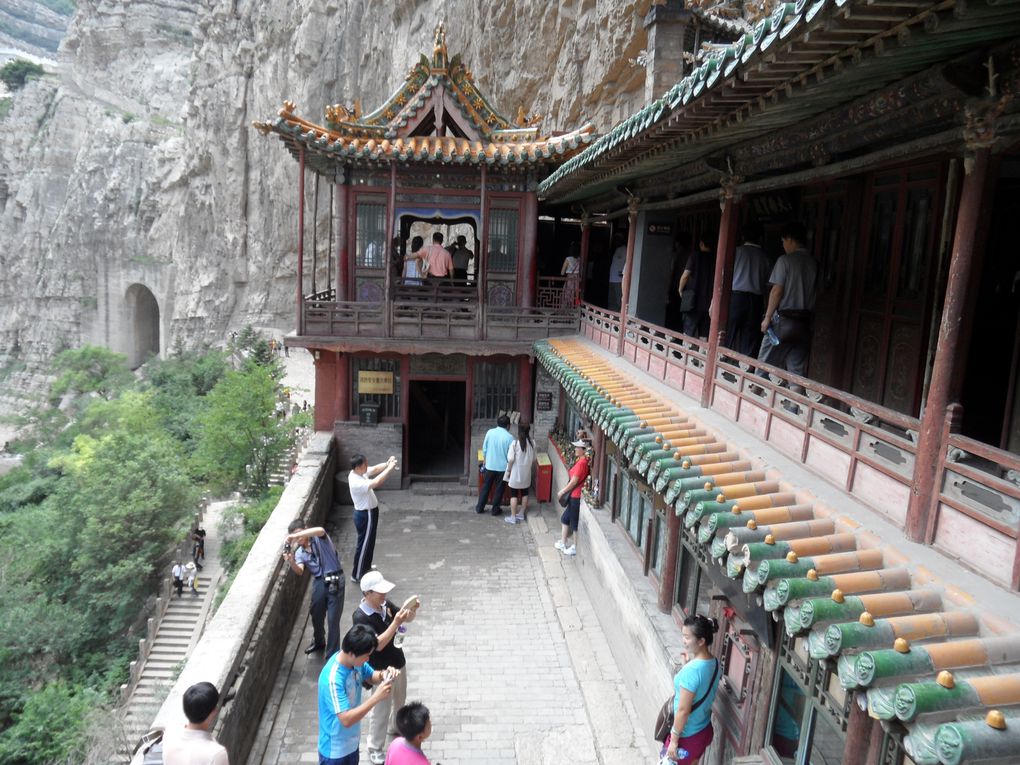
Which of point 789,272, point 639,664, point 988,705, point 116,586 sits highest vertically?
point 789,272

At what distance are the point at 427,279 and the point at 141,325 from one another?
43109 millimetres

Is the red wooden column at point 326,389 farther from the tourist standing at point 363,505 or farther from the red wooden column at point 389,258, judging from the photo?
the tourist standing at point 363,505

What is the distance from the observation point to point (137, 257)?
4622 centimetres

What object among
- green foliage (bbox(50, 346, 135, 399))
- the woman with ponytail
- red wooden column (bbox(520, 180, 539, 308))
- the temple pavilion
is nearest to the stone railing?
the woman with ponytail

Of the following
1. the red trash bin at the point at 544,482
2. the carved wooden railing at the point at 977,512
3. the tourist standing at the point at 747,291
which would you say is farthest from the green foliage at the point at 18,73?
the carved wooden railing at the point at 977,512

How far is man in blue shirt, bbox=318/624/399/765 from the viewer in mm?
4699

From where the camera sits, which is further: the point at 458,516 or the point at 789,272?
the point at 458,516

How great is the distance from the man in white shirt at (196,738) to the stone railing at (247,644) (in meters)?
0.26

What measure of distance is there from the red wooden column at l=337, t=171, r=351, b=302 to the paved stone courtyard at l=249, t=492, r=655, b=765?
4859mm

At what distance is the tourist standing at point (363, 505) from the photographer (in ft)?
27.7

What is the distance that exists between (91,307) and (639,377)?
162 feet

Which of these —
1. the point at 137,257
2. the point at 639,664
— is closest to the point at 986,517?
the point at 639,664

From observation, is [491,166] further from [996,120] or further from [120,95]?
[120,95]

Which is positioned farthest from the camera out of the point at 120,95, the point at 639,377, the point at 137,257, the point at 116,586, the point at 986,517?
the point at 120,95
